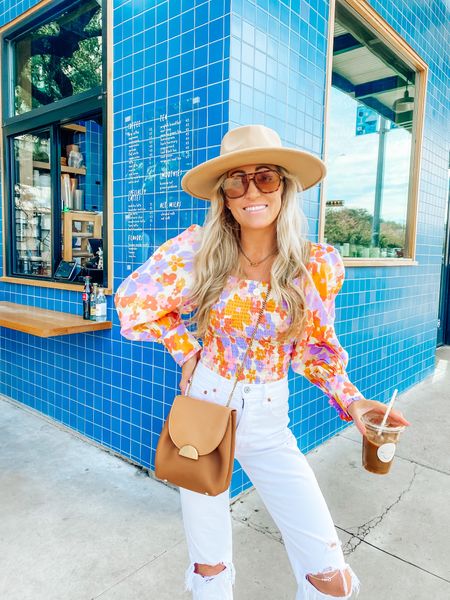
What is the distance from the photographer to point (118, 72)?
2.79 meters

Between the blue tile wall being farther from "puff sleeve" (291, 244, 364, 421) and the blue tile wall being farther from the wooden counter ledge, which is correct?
"puff sleeve" (291, 244, 364, 421)

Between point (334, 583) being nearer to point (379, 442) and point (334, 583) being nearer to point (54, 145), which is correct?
point (379, 442)

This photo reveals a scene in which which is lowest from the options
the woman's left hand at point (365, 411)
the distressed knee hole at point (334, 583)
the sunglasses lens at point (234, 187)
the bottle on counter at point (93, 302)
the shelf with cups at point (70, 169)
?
the distressed knee hole at point (334, 583)

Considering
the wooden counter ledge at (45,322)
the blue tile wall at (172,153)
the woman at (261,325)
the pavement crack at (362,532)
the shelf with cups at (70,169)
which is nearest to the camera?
Result: the woman at (261,325)

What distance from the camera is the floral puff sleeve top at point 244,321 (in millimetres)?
1419

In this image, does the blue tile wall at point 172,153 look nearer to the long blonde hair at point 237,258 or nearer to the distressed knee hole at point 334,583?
the long blonde hair at point 237,258

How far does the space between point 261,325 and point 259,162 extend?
52cm

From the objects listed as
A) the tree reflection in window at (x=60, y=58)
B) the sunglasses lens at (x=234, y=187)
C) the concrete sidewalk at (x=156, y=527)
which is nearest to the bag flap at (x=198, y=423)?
the sunglasses lens at (x=234, y=187)

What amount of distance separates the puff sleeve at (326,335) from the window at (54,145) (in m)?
1.92

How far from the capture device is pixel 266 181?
1.41 m

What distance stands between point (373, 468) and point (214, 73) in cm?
196

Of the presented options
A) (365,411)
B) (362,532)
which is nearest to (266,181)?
(365,411)

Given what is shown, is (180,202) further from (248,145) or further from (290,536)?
(290,536)

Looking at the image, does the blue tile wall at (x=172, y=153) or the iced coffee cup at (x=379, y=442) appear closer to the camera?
the iced coffee cup at (x=379, y=442)
